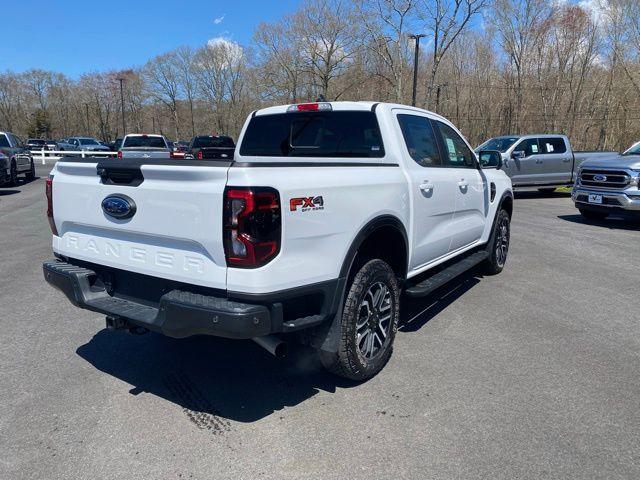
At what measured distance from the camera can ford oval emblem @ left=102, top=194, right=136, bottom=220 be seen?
303cm

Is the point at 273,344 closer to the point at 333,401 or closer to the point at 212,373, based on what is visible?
the point at 333,401

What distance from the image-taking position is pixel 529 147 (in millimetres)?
16016

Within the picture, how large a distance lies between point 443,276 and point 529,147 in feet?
43.1

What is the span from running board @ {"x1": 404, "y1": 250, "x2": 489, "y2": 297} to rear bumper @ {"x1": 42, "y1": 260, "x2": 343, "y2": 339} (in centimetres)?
127

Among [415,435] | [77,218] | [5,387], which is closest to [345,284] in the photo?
[415,435]

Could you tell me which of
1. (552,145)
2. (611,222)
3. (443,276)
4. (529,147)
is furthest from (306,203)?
(552,145)

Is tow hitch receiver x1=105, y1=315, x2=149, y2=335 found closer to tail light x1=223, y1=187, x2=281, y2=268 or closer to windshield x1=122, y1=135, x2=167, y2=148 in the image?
tail light x1=223, y1=187, x2=281, y2=268

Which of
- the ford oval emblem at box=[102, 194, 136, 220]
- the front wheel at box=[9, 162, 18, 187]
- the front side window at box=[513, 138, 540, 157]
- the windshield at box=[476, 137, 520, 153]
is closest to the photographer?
the ford oval emblem at box=[102, 194, 136, 220]

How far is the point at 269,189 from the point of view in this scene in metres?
2.61

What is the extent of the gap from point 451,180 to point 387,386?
2183mm

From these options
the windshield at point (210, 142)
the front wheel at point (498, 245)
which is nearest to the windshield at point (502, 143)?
the windshield at point (210, 142)

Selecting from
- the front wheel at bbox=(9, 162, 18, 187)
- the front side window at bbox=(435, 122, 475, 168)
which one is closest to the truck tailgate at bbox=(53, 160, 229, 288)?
the front side window at bbox=(435, 122, 475, 168)

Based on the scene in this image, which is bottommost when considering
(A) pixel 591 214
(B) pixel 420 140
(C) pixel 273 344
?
(A) pixel 591 214

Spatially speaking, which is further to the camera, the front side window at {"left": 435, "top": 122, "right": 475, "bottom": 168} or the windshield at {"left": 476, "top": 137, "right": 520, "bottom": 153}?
the windshield at {"left": 476, "top": 137, "right": 520, "bottom": 153}
